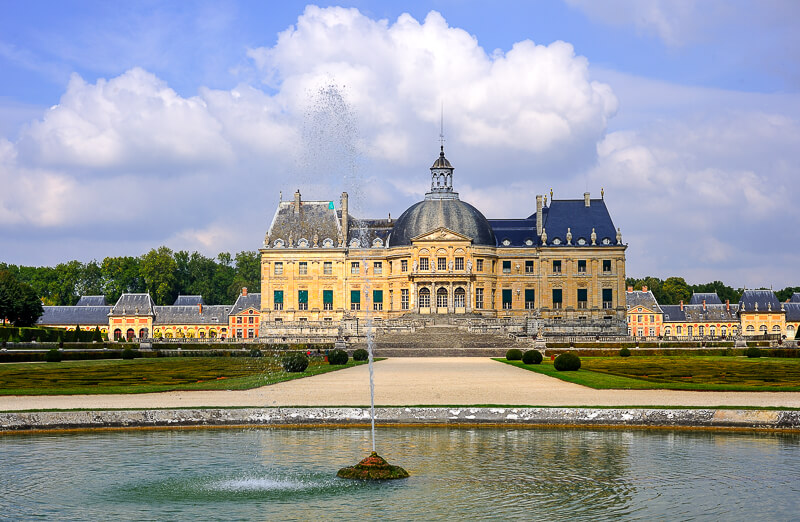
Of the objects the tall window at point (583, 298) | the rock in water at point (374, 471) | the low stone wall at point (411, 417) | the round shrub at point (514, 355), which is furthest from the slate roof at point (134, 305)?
the rock in water at point (374, 471)

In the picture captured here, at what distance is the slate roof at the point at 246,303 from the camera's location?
116m

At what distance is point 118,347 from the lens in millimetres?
66812

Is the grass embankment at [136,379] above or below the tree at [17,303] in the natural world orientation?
below

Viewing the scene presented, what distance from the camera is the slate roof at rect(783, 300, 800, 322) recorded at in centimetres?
11037

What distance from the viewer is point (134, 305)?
116 m

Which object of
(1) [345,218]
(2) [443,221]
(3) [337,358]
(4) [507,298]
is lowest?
(3) [337,358]

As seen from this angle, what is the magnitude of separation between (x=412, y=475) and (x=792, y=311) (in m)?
108

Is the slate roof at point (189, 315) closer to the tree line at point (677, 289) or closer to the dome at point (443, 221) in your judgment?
the dome at point (443, 221)

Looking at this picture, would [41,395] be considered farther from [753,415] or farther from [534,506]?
[753,415]

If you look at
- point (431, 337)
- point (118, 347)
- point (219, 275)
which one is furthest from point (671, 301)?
point (118, 347)

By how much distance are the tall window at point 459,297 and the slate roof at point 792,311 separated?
49120 millimetres

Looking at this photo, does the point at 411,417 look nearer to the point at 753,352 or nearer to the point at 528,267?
the point at 753,352

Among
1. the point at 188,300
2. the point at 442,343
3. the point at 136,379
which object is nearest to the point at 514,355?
the point at 442,343

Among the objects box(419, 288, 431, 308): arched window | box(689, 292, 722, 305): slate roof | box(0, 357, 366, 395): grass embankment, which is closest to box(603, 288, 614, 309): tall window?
box(419, 288, 431, 308): arched window
